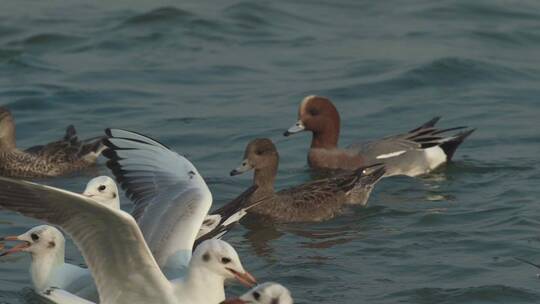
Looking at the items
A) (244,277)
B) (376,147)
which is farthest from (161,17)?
(244,277)

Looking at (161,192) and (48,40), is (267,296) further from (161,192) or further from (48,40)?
(48,40)

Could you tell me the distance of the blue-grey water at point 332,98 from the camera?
443 inches

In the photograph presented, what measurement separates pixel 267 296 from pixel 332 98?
8.90 meters

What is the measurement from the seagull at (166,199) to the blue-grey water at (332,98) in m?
0.69

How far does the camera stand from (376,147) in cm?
1462

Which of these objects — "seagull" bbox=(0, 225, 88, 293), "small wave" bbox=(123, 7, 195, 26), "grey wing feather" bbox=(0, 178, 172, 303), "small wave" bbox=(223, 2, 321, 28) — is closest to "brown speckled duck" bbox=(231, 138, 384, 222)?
"seagull" bbox=(0, 225, 88, 293)

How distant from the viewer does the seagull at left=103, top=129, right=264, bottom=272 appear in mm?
9797

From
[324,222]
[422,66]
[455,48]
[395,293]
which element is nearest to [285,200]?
[324,222]

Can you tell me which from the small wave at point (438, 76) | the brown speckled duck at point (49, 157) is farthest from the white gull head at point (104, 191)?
the small wave at point (438, 76)

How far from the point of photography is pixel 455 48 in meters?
19.7

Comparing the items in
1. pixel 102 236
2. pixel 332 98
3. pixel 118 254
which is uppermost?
pixel 102 236

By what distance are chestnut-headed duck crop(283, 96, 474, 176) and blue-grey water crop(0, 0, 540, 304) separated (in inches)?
8.6

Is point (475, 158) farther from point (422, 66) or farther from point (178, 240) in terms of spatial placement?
point (178, 240)

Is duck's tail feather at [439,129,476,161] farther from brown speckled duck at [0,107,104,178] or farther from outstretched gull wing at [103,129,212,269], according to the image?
outstretched gull wing at [103,129,212,269]
